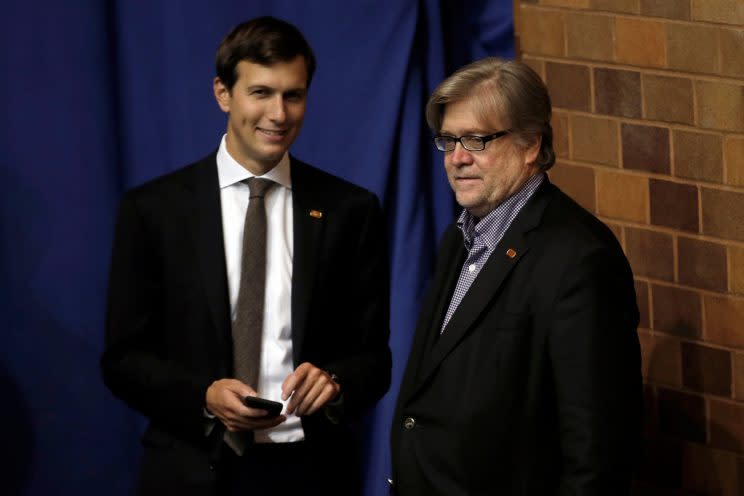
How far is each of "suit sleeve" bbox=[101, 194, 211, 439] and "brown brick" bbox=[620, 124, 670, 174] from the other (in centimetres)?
103

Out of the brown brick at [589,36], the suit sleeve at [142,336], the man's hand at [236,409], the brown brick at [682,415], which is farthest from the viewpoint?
the brown brick at [589,36]

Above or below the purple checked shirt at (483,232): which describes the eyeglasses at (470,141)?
above

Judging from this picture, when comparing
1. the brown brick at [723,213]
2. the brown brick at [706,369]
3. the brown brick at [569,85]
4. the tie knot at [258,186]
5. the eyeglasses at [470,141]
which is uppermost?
the brown brick at [569,85]

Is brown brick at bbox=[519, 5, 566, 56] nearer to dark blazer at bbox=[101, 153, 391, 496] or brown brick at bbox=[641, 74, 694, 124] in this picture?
brown brick at bbox=[641, 74, 694, 124]

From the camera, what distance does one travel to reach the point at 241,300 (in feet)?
8.03

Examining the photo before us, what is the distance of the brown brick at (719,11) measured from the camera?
8.07 ft

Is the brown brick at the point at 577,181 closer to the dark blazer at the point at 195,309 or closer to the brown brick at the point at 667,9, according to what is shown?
the brown brick at the point at 667,9

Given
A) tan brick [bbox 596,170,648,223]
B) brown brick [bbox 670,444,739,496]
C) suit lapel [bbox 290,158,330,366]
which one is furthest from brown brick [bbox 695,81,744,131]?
suit lapel [bbox 290,158,330,366]

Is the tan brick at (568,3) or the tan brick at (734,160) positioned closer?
the tan brick at (734,160)

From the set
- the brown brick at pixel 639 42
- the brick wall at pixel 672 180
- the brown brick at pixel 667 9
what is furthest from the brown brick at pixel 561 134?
the brown brick at pixel 667 9

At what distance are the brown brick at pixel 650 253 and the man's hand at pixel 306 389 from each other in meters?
0.76

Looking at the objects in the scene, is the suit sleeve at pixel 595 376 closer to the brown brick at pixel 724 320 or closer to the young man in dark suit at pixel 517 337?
the young man in dark suit at pixel 517 337

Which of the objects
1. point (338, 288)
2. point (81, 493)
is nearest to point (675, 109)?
point (338, 288)

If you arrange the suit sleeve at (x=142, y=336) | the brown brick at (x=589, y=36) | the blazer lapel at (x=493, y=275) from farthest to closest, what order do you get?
the brown brick at (x=589, y=36) < the suit sleeve at (x=142, y=336) < the blazer lapel at (x=493, y=275)
